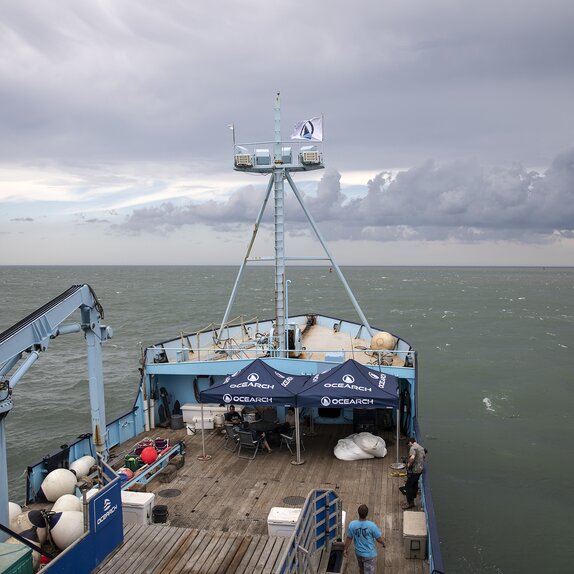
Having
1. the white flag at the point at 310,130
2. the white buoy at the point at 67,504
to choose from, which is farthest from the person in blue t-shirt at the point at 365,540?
the white flag at the point at 310,130

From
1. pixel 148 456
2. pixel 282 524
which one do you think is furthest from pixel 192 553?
pixel 148 456

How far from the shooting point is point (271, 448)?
561 inches

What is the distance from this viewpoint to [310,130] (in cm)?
1731

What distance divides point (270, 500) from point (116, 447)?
5.28 m

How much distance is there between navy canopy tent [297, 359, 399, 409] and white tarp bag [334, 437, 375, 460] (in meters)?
1.66

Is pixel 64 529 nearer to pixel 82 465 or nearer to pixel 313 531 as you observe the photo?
pixel 82 465

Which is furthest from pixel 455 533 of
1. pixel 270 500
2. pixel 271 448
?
pixel 270 500

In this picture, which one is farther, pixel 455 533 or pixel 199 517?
pixel 455 533

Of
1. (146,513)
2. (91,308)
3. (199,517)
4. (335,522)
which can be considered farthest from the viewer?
(91,308)

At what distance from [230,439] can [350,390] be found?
4.10 meters

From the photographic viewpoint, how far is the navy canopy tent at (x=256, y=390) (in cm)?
1284

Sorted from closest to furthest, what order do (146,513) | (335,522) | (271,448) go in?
(335,522) → (146,513) → (271,448)

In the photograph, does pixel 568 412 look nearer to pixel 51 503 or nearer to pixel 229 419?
pixel 229 419

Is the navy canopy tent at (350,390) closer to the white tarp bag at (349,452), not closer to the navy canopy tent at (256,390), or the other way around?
the navy canopy tent at (256,390)
